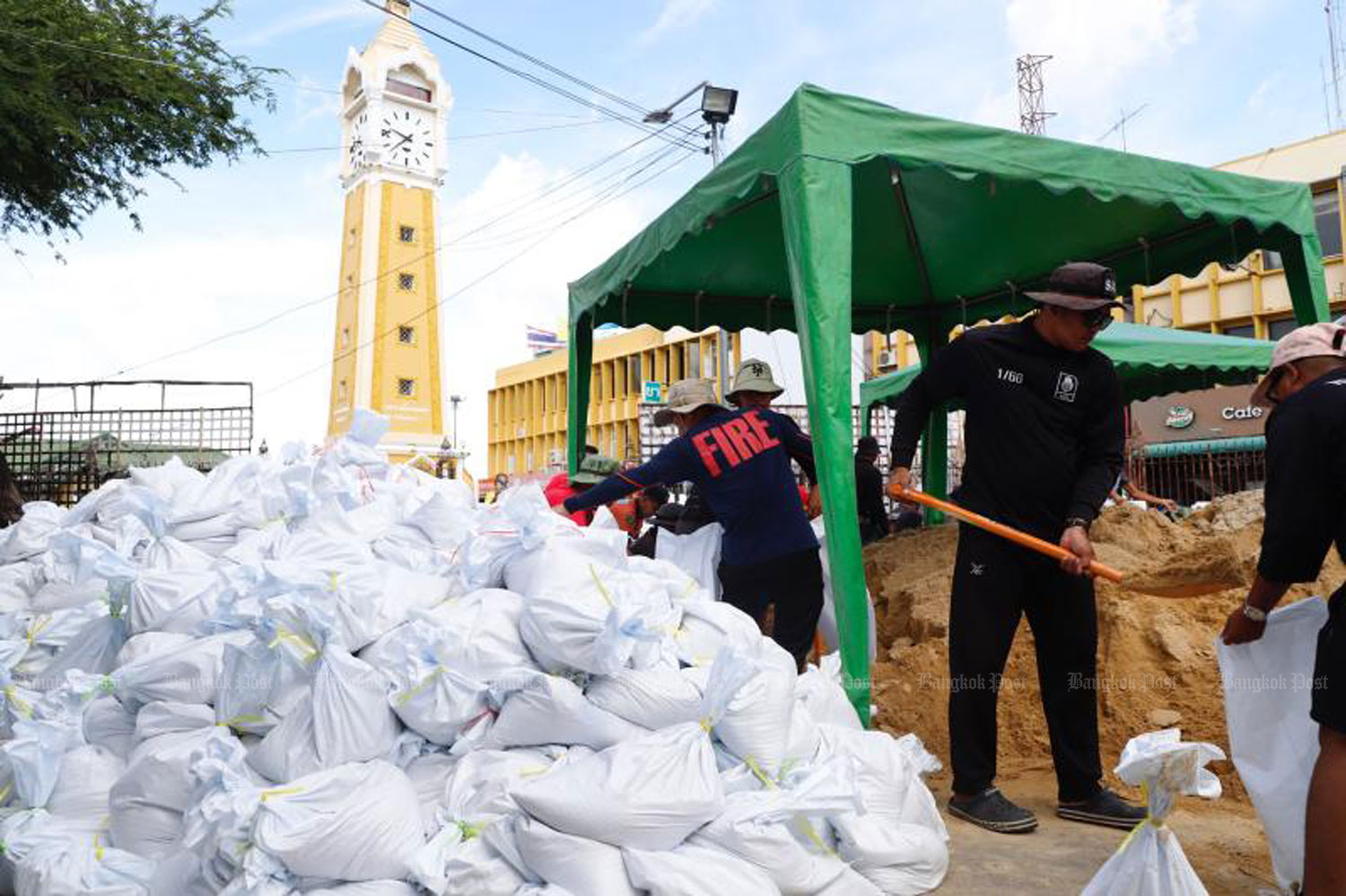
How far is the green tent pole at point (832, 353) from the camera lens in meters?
3.24

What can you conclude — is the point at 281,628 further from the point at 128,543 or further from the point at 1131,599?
the point at 1131,599

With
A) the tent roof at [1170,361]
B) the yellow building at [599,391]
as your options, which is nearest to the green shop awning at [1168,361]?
the tent roof at [1170,361]

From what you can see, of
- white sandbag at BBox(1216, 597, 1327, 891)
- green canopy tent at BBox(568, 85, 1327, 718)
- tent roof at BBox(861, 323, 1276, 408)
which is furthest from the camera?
tent roof at BBox(861, 323, 1276, 408)

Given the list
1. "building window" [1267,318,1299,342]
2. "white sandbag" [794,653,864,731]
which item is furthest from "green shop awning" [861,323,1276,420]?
"building window" [1267,318,1299,342]

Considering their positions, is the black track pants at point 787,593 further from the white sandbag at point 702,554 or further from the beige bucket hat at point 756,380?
the beige bucket hat at point 756,380

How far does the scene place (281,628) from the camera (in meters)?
2.34

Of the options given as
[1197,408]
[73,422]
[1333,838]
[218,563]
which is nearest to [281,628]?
[218,563]

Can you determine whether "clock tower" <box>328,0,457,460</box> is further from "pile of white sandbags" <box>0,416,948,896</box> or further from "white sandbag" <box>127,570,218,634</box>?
"pile of white sandbags" <box>0,416,948,896</box>

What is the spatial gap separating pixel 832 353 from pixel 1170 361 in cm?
603

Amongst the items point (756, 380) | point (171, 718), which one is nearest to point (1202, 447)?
point (756, 380)

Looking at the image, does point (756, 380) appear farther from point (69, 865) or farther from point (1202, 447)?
point (1202, 447)

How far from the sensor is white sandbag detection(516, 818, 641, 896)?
1852 millimetres

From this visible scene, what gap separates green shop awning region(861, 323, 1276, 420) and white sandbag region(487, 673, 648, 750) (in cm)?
616

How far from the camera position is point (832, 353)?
332cm
